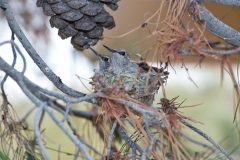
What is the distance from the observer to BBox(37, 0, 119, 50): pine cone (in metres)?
0.83

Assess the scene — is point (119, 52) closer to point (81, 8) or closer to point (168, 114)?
point (81, 8)

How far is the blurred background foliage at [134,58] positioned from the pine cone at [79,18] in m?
0.09

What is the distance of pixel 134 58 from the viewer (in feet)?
4.51

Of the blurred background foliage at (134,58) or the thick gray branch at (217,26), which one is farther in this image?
the blurred background foliage at (134,58)

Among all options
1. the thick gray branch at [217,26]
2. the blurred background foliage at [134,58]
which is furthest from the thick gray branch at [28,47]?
the thick gray branch at [217,26]

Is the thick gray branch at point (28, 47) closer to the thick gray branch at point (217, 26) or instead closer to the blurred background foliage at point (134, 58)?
the blurred background foliage at point (134, 58)

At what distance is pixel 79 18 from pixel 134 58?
0.56 meters

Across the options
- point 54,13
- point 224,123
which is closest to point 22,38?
point 54,13

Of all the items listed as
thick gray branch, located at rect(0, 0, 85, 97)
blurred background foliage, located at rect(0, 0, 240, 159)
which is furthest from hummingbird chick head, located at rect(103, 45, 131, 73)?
thick gray branch, located at rect(0, 0, 85, 97)

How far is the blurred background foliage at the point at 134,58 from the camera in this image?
48.3 inches

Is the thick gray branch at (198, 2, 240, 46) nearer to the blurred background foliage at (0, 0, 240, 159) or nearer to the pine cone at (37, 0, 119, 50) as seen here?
the blurred background foliage at (0, 0, 240, 159)

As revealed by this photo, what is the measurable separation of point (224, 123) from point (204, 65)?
0.47m

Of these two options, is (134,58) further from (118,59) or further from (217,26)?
(217,26)

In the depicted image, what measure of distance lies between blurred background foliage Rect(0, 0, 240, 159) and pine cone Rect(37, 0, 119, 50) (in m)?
0.09
